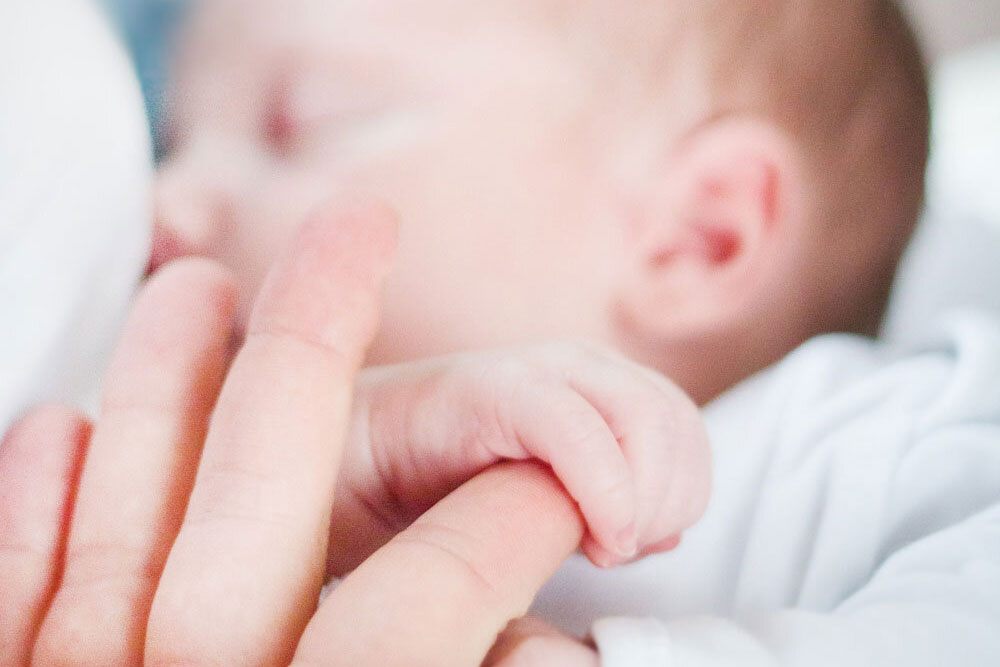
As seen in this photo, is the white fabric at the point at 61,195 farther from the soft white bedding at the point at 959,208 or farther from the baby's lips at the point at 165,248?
the soft white bedding at the point at 959,208

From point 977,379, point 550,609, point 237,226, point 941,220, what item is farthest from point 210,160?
point 941,220

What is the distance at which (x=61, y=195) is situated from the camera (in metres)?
0.36

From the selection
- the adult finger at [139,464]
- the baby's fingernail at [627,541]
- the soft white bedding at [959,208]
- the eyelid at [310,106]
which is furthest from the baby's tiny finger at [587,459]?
the soft white bedding at [959,208]

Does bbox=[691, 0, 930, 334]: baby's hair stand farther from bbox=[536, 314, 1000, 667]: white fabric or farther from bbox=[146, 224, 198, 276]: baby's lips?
bbox=[146, 224, 198, 276]: baby's lips

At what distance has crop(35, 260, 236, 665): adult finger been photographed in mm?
279

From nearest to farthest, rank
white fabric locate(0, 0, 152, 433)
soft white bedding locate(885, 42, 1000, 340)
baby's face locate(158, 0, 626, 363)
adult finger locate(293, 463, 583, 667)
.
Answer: adult finger locate(293, 463, 583, 667) → white fabric locate(0, 0, 152, 433) → baby's face locate(158, 0, 626, 363) → soft white bedding locate(885, 42, 1000, 340)

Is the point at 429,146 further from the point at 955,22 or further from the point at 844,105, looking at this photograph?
the point at 955,22

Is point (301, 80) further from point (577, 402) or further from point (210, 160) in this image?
point (577, 402)

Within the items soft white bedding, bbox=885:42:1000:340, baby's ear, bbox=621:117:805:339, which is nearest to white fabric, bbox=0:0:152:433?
baby's ear, bbox=621:117:805:339

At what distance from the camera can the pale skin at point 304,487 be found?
258mm

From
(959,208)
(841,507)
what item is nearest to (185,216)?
(841,507)

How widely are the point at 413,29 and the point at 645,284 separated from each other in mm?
248

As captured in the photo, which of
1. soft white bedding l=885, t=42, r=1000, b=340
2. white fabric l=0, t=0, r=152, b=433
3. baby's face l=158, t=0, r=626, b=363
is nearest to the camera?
white fabric l=0, t=0, r=152, b=433

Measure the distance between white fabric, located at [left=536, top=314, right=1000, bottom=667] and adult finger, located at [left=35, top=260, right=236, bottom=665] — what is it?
0.23m
